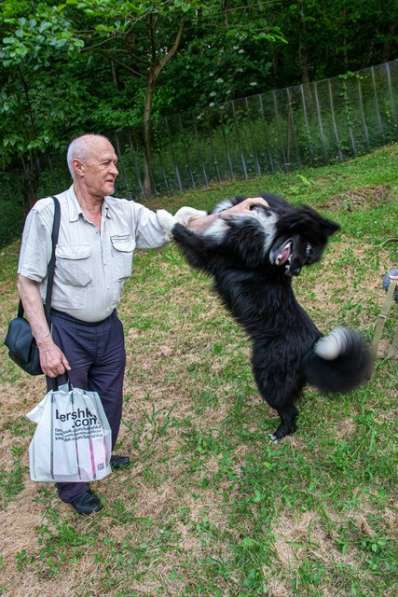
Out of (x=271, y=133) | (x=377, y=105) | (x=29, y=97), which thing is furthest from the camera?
(x=271, y=133)

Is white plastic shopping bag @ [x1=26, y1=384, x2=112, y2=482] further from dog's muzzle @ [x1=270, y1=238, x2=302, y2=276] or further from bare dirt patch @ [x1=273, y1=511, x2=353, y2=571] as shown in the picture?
dog's muzzle @ [x1=270, y1=238, x2=302, y2=276]

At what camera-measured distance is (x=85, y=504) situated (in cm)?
241

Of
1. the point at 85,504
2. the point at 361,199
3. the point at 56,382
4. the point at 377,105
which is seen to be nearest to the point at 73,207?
the point at 56,382

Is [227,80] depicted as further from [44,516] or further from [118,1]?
[44,516]

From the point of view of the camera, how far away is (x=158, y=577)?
2055 mm

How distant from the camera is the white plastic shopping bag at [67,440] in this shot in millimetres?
2088

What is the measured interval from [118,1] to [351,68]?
8419 millimetres

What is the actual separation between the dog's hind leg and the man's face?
1526 mm

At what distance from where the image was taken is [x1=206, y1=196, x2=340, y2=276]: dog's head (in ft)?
7.36

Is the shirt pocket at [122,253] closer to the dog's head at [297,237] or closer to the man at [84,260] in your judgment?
the man at [84,260]

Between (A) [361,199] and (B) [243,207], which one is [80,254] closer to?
(B) [243,207]

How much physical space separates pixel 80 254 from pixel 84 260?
3 centimetres

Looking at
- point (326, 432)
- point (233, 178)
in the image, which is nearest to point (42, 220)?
point (326, 432)

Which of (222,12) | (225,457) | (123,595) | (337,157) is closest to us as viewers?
(123,595)
